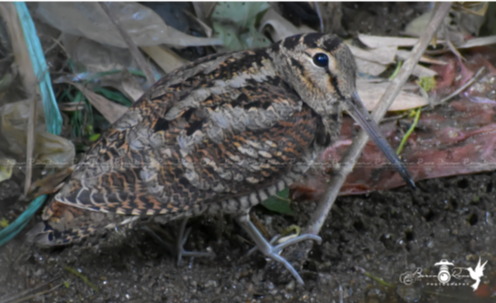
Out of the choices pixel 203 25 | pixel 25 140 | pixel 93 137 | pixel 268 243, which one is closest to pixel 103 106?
pixel 93 137

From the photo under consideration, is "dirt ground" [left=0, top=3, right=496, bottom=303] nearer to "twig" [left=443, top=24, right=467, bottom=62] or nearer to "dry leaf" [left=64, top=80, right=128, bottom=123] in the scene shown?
"dry leaf" [left=64, top=80, right=128, bottom=123]

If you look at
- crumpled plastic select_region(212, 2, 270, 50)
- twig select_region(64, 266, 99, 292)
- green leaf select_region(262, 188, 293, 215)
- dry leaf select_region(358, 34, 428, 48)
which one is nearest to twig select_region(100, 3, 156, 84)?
crumpled plastic select_region(212, 2, 270, 50)

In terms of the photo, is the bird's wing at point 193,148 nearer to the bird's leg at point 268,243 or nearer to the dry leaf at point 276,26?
the bird's leg at point 268,243

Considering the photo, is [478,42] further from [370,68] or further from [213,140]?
[213,140]

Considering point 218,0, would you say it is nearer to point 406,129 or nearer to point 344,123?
point 344,123

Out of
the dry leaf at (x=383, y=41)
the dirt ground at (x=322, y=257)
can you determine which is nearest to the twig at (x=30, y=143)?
the dirt ground at (x=322, y=257)

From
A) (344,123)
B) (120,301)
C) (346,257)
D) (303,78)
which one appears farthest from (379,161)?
(120,301)
